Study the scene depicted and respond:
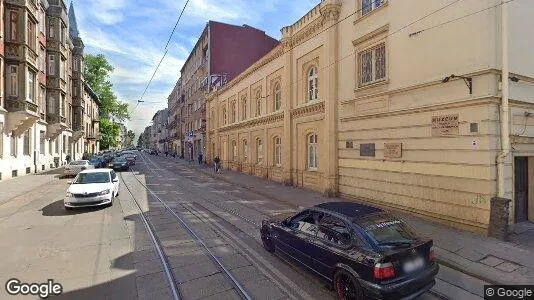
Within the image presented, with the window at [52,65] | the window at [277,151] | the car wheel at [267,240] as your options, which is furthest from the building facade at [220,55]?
the car wheel at [267,240]

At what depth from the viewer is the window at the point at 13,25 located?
21.1 meters

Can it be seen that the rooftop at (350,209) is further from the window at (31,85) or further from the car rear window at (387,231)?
the window at (31,85)

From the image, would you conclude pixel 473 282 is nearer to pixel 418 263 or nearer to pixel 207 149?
pixel 418 263

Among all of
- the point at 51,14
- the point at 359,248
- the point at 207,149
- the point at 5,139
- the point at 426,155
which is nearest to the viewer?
the point at 359,248

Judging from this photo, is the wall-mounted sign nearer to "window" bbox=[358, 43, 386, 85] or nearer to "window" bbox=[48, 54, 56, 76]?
"window" bbox=[358, 43, 386, 85]

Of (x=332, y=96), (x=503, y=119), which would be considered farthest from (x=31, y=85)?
(x=503, y=119)

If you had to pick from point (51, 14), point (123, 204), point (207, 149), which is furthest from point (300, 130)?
point (51, 14)

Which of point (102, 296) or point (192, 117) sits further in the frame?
point (192, 117)

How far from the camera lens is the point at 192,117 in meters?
49.4

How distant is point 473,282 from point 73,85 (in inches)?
1805

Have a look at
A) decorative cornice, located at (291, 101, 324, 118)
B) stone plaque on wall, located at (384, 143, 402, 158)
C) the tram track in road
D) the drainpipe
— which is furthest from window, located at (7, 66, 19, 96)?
the drainpipe

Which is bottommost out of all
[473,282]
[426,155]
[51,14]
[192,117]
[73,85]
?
[473,282]

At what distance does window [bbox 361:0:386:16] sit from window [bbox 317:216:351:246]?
10041 millimetres

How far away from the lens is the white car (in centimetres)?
1115
